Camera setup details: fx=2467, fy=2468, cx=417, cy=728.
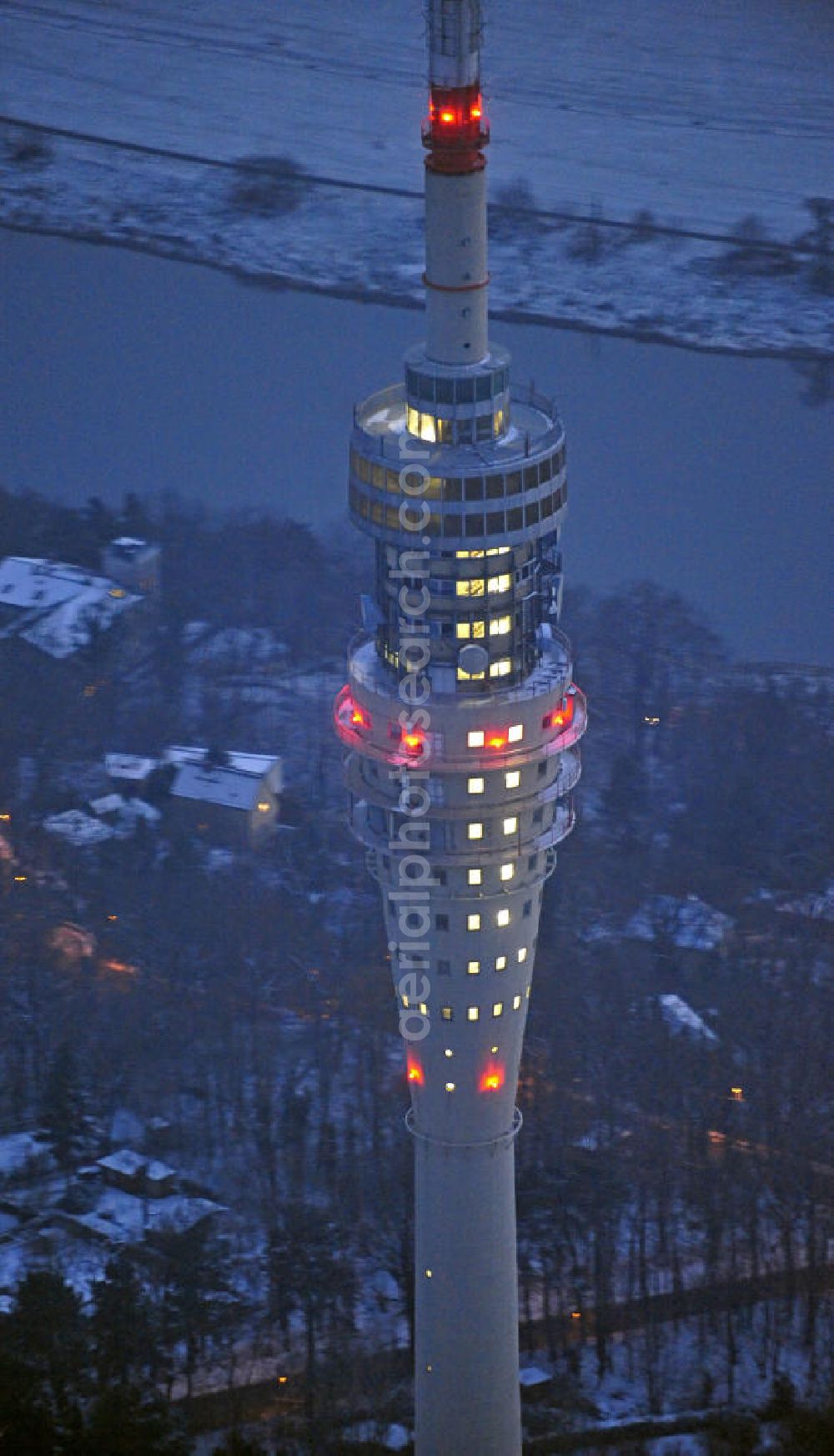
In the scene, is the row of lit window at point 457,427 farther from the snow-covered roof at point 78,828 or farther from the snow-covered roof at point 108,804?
the snow-covered roof at point 108,804

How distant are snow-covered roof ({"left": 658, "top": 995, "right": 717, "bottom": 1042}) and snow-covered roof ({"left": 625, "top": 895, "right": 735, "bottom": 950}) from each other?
4385mm

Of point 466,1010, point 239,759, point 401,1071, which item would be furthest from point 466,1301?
point 239,759

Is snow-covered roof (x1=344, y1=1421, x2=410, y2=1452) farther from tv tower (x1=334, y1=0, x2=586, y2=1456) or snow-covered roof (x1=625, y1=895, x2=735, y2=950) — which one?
snow-covered roof (x1=625, y1=895, x2=735, y2=950)

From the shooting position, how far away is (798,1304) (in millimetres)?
73125

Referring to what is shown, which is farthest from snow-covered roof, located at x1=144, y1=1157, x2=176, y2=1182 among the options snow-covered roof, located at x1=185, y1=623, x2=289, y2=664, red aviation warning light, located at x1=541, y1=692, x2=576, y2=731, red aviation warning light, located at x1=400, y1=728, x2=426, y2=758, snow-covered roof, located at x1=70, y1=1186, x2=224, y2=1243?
snow-covered roof, located at x1=185, y1=623, x2=289, y2=664

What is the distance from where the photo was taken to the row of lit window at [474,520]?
53.8 meters

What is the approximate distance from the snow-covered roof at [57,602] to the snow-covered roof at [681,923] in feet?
106

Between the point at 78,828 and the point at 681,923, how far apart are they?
24.1 m

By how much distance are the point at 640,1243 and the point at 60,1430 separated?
2023cm

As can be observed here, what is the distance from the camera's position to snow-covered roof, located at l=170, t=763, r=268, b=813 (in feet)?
316

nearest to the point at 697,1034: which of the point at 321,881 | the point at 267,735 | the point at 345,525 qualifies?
the point at 321,881

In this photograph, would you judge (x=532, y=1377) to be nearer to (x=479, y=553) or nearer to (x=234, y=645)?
(x=479, y=553)

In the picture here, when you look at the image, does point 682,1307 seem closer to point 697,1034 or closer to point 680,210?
point 697,1034

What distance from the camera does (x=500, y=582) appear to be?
181 ft
